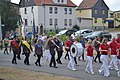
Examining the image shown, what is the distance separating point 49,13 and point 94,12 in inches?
609

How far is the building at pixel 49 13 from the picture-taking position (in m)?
71.9

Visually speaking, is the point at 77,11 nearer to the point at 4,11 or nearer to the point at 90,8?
the point at 90,8

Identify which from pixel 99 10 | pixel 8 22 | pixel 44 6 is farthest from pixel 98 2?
pixel 8 22

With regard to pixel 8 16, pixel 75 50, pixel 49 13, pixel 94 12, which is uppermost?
pixel 94 12

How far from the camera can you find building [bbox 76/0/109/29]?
275 ft

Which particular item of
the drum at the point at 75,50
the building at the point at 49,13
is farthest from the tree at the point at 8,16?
the drum at the point at 75,50

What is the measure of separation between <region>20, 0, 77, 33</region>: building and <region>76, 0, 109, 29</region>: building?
22.2 feet

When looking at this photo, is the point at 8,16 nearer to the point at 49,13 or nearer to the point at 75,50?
the point at 49,13

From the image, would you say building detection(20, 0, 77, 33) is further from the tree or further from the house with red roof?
the tree

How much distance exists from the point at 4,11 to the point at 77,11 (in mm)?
30026

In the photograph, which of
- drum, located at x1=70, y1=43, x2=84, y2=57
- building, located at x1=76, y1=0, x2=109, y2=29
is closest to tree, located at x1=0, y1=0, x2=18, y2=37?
building, located at x1=76, y1=0, x2=109, y2=29

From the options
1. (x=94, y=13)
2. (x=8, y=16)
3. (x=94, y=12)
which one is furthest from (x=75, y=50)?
(x=94, y=13)

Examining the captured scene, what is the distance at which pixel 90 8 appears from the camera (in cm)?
8338

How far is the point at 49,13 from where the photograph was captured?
73375 millimetres
